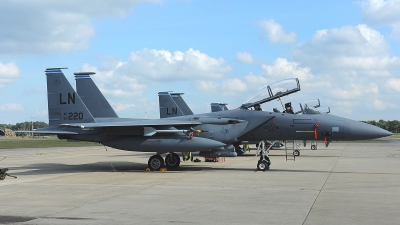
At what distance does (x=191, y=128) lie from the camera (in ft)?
55.2

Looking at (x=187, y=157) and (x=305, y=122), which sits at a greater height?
(x=305, y=122)

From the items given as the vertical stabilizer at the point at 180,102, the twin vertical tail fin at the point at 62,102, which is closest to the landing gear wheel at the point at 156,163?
the twin vertical tail fin at the point at 62,102

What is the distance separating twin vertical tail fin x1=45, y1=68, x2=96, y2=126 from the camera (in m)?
17.9

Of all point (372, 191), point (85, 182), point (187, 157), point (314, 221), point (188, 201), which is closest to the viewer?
point (314, 221)

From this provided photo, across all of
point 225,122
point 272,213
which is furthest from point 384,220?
point 225,122

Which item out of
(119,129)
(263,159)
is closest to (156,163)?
(119,129)

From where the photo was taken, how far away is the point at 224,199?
976 cm

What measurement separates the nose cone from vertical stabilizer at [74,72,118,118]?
9.51 metres

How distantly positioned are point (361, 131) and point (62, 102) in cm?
1157

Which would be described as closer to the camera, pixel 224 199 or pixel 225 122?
pixel 224 199

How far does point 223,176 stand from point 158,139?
3.21 meters

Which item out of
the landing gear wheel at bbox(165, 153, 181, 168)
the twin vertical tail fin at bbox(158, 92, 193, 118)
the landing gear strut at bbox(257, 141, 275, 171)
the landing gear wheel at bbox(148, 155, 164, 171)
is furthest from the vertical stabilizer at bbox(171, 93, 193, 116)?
the landing gear strut at bbox(257, 141, 275, 171)

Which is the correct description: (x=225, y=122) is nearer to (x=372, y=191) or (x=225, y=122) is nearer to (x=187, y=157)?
(x=187, y=157)

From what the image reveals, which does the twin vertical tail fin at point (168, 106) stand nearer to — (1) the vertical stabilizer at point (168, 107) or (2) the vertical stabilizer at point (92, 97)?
(1) the vertical stabilizer at point (168, 107)
